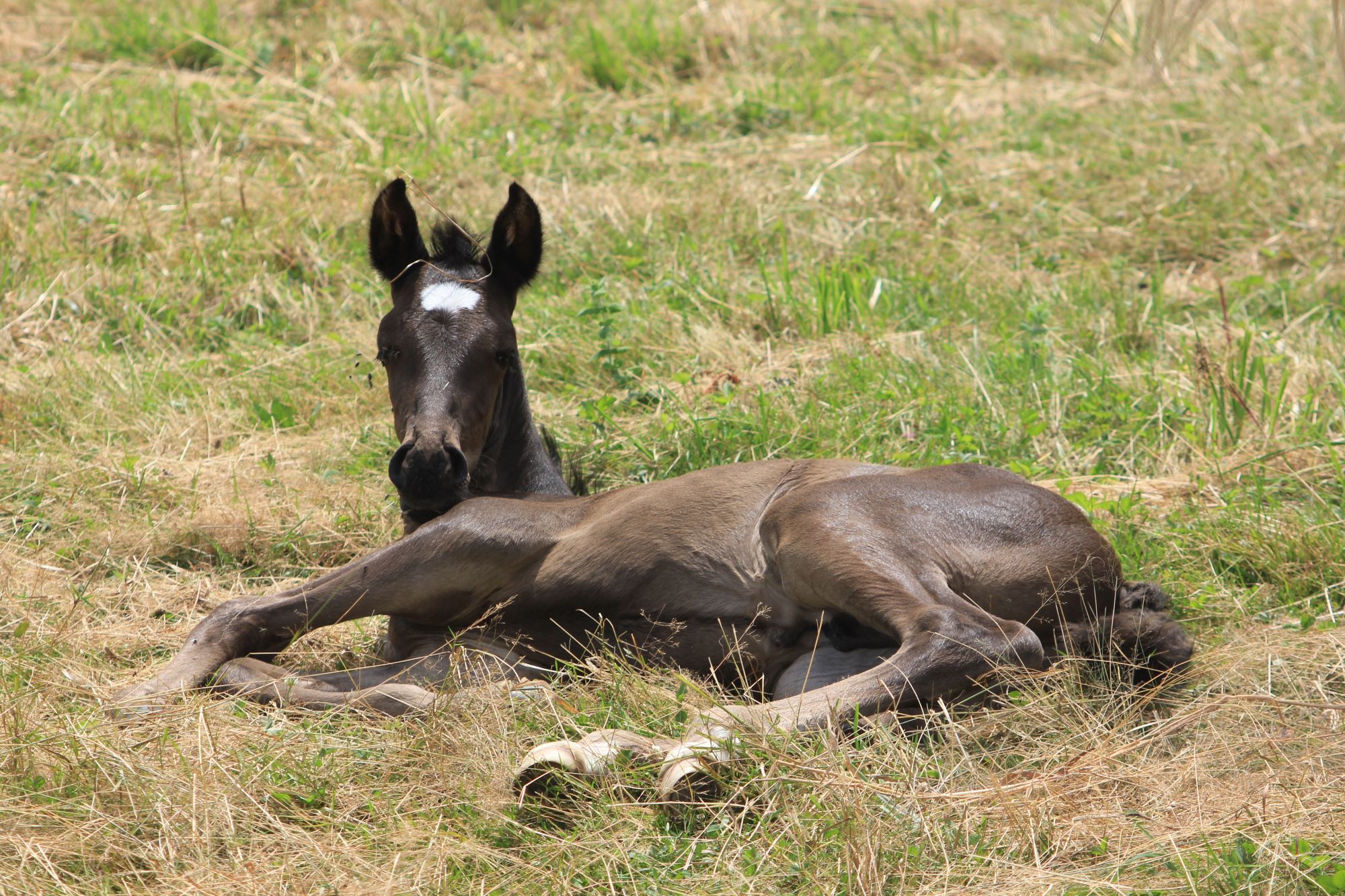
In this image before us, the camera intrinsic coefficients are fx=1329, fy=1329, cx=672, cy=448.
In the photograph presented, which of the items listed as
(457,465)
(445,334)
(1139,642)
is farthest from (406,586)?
(1139,642)

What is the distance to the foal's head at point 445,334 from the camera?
431 cm

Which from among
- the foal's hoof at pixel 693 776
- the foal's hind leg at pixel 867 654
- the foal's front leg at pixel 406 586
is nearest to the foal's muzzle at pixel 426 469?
the foal's front leg at pixel 406 586

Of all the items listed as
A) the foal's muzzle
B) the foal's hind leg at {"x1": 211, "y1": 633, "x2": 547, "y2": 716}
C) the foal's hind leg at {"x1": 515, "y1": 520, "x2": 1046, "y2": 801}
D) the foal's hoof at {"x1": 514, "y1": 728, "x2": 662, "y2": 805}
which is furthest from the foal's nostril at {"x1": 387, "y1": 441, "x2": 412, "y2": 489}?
the foal's hoof at {"x1": 514, "y1": 728, "x2": 662, "y2": 805}

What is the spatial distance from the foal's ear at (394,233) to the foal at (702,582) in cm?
33

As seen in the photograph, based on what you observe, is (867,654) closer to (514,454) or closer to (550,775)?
(550,775)

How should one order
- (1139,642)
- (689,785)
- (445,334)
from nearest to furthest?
(689,785) → (1139,642) → (445,334)

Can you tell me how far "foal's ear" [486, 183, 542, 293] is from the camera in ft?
16.3

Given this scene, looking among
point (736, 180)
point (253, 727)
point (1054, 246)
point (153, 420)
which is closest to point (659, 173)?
point (736, 180)

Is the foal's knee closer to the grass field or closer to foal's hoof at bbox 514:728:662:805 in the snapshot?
the grass field

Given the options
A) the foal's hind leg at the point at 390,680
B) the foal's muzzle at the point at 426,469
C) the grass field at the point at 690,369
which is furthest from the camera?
the foal's muzzle at the point at 426,469

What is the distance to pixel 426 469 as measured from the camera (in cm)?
425

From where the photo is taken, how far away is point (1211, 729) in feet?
11.4

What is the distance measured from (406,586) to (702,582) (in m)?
0.94

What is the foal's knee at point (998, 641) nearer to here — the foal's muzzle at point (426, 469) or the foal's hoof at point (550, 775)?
the foal's hoof at point (550, 775)
